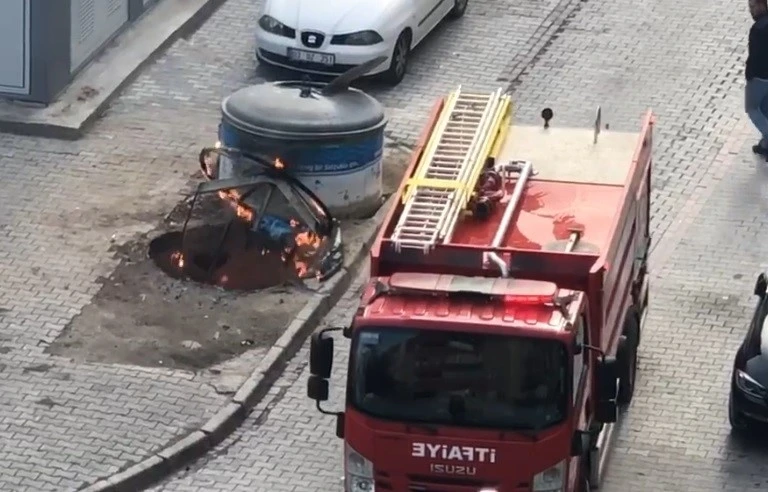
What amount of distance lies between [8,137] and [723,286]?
7.79 m

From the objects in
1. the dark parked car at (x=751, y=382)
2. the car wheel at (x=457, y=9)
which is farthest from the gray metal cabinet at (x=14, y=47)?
the dark parked car at (x=751, y=382)

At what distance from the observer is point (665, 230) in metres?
19.1

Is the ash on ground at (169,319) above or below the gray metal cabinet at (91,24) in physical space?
below

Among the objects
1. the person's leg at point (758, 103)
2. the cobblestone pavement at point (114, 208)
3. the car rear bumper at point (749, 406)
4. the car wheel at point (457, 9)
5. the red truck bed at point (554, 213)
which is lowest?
the cobblestone pavement at point (114, 208)

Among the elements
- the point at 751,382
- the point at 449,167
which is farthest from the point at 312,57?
the point at 751,382

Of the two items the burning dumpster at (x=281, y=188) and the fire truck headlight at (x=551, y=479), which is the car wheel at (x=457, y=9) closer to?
the burning dumpster at (x=281, y=188)

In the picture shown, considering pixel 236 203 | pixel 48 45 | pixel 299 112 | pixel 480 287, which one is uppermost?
pixel 480 287

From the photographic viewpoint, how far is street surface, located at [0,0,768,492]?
593 inches

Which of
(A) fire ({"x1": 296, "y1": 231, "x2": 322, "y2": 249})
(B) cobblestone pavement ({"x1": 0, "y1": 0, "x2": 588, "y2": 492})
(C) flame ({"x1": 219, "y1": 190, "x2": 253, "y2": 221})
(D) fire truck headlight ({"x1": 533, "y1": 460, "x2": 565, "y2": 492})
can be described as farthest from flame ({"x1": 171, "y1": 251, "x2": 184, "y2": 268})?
(D) fire truck headlight ({"x1": 533, "y1": 460, "x2": 565, "y2": 492})

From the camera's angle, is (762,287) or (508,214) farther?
(762,287)

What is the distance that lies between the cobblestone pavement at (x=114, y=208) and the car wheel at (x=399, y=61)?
0.48 feet

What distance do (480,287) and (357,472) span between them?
4.83ft

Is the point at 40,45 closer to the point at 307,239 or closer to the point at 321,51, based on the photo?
the point at 321,51

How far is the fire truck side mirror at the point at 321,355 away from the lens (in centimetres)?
1276
